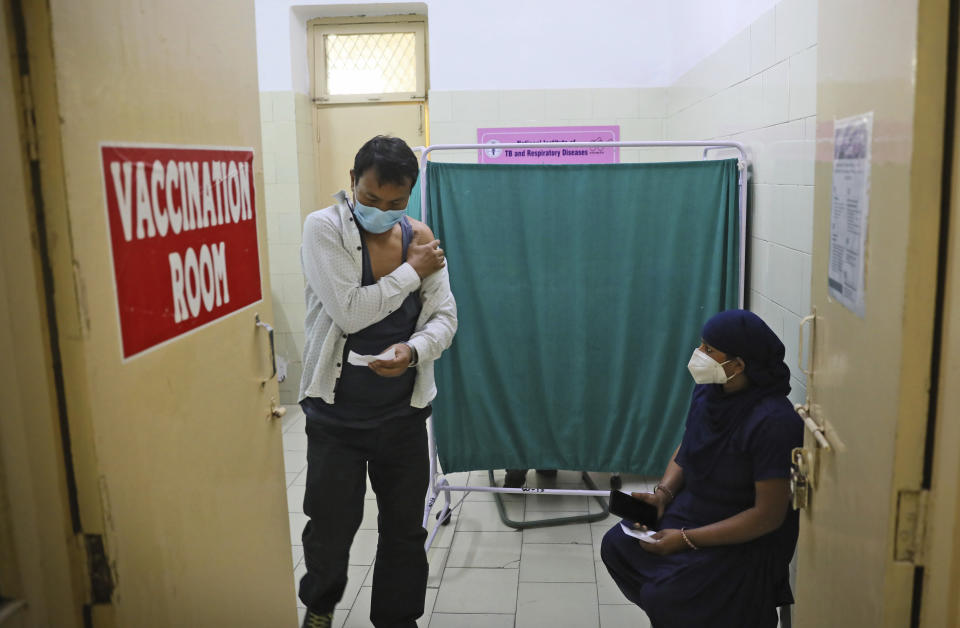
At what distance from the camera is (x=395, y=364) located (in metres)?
2.06

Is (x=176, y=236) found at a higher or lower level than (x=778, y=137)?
lower

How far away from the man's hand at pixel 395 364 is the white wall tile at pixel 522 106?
2983 mm

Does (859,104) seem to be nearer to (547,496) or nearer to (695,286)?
(695,286)

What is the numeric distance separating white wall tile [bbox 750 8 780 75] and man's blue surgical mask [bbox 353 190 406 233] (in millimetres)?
1432

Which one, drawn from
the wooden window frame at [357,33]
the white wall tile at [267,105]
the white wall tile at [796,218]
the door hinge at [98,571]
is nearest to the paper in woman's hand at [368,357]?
the door hinge at [98,571]

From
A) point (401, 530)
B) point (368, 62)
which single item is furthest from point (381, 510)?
point (368, 62)

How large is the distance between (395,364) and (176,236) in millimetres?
818

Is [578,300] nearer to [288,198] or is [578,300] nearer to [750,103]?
[750,103]

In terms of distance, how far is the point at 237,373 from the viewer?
1649 millimetres

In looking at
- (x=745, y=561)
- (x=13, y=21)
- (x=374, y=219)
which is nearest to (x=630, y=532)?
(x=745, y=561)

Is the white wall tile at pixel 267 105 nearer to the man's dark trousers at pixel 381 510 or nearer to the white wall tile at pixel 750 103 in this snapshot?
the white wall tile at pixel 750 103

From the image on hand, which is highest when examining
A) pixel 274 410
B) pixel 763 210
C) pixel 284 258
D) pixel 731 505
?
pixel 763 210

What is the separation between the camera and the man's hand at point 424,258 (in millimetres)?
2190

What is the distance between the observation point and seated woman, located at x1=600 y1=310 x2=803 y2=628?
2.05 meters
